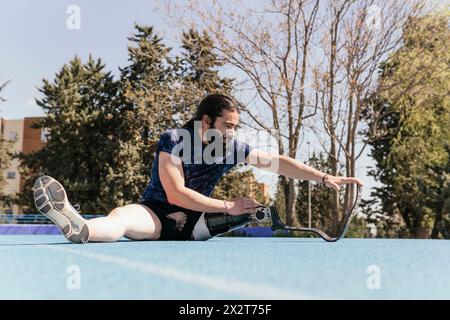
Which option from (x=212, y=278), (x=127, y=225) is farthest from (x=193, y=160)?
(x=212, y=278)

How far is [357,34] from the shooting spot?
575 inches

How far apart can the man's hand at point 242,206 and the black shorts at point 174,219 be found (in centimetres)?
46

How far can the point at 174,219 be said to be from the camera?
3.80 metres

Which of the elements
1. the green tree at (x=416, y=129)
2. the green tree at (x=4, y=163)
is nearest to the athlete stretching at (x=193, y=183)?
the green tree at (x=416, y=129)

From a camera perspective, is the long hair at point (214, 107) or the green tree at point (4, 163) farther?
the green tree at point (4, 163)

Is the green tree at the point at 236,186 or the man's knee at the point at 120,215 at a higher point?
the green tree at the point at 236,186

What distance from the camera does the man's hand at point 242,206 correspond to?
338cm

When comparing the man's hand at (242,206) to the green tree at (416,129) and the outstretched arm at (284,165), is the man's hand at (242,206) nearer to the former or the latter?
the outstretched arm at (284,165)

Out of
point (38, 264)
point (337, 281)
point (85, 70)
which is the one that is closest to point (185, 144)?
Answer: point (38, 264)

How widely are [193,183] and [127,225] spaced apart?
57cm

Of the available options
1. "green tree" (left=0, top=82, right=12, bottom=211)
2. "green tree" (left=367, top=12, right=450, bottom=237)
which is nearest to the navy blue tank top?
"green tree" (left=367, top=12, right=450, bottom=237)

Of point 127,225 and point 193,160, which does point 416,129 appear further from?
point 127,225
